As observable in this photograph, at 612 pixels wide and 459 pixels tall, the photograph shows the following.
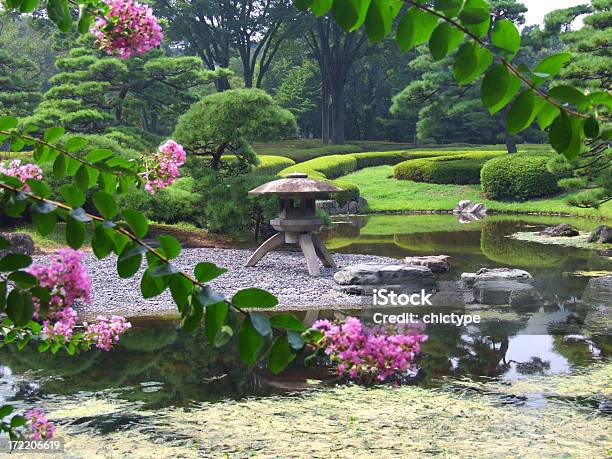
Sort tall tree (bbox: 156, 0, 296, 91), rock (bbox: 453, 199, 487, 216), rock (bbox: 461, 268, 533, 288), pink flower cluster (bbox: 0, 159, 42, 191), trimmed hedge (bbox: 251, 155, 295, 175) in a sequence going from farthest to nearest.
Answer: 1. tall tree (bbox: 156, 0, 296, 91)
2. trimmed hedge (bbox: 251, 155, 295, 175)
3. rock (bbox: 453, 199, 487, 216)
4. rock (bbox: 461, 268, 533, 288)
5. pink flower cluster (bbox: 0, 159, 42, 191)

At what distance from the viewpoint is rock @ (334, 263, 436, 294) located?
983cm

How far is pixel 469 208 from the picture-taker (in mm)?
22562

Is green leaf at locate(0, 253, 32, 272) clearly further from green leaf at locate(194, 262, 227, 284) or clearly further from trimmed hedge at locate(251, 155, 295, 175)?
trimmed hedge at locate(251, 155, 295, 175)

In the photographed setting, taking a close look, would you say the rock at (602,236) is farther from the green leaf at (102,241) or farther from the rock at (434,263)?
the green leaf at (102,241)

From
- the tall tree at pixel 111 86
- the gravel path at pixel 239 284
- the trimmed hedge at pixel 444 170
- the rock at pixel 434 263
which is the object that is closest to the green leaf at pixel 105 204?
the gravel path at pixel 239 284

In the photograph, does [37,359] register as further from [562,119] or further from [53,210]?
[562,119]

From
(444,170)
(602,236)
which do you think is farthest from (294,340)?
(444,170)

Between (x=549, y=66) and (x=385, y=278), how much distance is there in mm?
8939

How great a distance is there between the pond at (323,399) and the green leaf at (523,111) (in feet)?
12.1

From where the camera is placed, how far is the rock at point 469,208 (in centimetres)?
2231

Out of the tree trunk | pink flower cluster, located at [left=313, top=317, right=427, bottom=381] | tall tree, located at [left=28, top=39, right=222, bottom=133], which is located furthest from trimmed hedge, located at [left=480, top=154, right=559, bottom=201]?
pink flower cluster, located at [left=313, top=317, right=427, bottom=381]

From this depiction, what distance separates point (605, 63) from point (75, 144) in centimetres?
1464

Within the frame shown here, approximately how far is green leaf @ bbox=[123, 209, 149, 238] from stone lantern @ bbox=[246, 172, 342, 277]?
Result: 967cm

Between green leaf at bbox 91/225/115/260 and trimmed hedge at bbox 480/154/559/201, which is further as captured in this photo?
trimmed hedge at bbox 480/154/559/201
